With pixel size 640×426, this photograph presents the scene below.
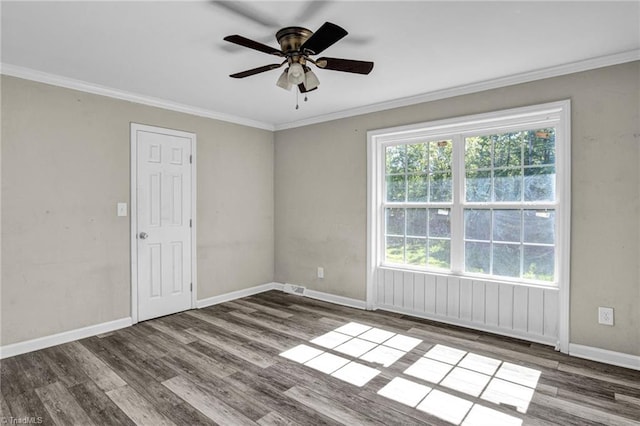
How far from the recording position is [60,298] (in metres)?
3.30

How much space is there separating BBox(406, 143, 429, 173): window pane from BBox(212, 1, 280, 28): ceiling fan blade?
2289mm

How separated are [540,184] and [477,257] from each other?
0.93 meters

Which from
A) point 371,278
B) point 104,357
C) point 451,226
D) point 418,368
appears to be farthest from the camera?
point 371,278

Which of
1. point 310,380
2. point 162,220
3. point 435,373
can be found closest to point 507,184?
point 435,373

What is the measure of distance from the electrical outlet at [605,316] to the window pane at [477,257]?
3.08 feet

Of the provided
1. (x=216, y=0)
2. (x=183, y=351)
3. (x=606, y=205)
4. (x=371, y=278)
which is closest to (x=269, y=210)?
(x=371, y=278)

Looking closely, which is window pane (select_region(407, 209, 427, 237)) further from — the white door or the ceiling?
the white door

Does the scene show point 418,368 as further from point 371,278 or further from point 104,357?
point 104,357

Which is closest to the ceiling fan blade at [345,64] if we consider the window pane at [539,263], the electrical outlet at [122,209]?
the window pane at [539,263]

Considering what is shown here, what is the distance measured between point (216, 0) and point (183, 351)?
276 cm

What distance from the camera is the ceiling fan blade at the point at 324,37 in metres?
1.89

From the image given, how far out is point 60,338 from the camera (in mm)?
3273

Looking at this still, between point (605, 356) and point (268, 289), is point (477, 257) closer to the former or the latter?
point (605, 356)

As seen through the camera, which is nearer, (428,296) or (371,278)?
(428,296)
